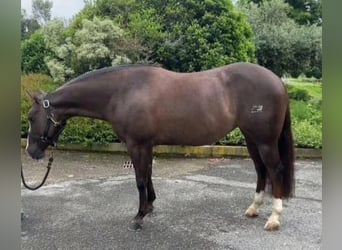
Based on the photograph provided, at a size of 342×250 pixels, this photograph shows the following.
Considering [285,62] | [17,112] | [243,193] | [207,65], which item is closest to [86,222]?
[243,193]

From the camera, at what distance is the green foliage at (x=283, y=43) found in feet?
17.6

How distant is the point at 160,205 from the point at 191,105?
97 centimetres

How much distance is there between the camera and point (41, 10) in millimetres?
4898

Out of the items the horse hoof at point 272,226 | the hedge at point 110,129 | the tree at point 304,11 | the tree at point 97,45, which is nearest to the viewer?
the horse hoof at point 272,226

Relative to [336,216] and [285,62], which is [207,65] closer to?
[285,62]

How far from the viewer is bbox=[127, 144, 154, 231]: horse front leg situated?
2.29 meters

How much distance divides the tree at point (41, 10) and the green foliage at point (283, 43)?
3.19 metres

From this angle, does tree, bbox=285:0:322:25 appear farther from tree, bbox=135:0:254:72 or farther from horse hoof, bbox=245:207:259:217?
horse hoof, bbox=245:207:259:217

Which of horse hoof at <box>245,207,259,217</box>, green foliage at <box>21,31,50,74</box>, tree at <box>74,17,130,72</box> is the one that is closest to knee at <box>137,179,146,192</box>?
horse hoof at <box>245,207,259,217</box>

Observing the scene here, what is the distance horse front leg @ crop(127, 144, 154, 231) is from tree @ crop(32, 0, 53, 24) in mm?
3518

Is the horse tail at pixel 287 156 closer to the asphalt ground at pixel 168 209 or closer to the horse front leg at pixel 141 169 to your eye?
the asphalt ground at pixel 168 209

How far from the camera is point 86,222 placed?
2441mm

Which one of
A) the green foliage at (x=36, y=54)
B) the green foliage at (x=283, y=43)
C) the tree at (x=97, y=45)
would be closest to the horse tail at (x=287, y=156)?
the tree at (x=97, y=45)

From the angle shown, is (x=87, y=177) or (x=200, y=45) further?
(x=200, y=45)
